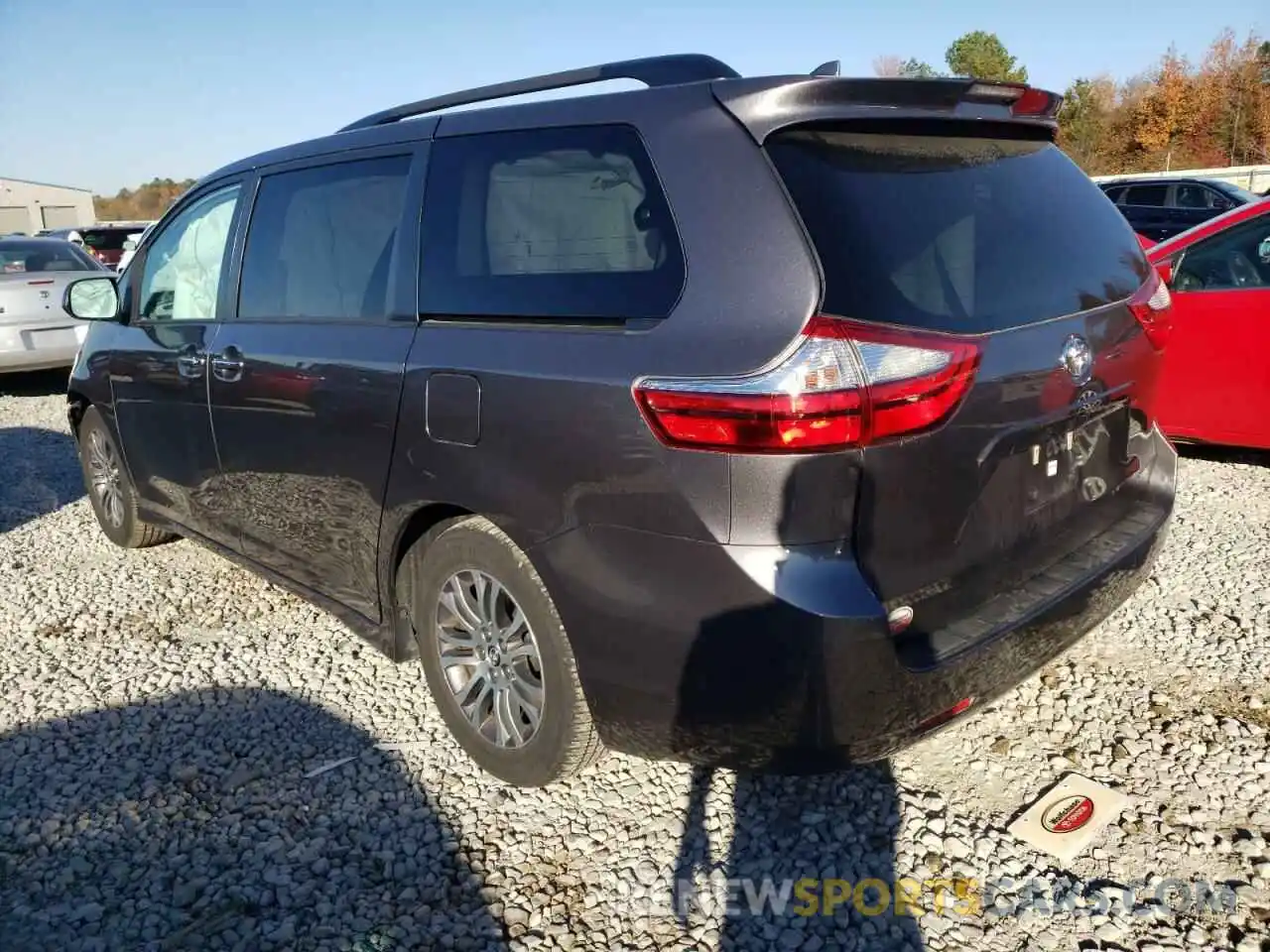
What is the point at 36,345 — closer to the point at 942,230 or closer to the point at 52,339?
the point at 52,339

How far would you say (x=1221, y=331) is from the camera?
5.03 m

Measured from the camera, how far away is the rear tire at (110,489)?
15.4 feet

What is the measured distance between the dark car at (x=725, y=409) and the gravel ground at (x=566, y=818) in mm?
300

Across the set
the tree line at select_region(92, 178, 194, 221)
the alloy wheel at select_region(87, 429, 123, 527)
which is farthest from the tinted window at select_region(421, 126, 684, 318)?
the tree line at select_region(92, 178, 194, 221)

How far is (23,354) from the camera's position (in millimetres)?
8977

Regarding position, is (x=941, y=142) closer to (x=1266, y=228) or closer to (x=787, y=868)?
(x=787, y=868)

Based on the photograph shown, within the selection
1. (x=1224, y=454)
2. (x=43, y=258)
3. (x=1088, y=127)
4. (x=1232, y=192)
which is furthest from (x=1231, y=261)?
(x=1088, y=127)

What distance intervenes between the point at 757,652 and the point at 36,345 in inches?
368

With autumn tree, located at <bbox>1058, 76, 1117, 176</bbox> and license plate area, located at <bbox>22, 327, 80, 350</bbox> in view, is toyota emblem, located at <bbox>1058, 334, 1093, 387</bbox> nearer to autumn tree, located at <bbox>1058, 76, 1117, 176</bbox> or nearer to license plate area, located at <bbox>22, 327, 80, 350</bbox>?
license plate area, located at <bbox>22, 327, 80, 350</bbox>

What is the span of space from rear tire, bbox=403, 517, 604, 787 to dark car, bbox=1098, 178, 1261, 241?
14.7 meters

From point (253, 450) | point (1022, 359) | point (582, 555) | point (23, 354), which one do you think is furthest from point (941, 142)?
point (23, 354)

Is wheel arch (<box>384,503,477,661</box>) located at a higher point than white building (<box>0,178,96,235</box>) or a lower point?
lower

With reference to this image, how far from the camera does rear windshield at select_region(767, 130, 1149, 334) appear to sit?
201cm

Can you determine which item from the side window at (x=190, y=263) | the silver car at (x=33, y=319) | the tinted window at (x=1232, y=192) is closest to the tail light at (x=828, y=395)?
the side window at (x=190, y=263)
